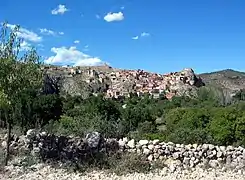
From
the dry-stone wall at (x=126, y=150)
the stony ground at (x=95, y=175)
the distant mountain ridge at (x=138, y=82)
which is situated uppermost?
the distant mountain ridge at (x=138, y=82)

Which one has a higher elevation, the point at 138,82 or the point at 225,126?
the point at 138,82

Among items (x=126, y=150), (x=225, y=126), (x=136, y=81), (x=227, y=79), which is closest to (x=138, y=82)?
(x=136, y=81)

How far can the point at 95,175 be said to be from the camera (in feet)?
41.0

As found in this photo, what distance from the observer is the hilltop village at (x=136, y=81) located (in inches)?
4255

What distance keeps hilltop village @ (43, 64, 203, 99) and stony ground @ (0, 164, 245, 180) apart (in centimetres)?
8666

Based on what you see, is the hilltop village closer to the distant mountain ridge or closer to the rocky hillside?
the distant mountain ridge

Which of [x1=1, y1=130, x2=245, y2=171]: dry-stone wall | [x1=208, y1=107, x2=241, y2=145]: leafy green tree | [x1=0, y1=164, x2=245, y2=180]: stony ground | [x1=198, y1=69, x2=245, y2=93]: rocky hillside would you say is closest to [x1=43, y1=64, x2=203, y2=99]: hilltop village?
[x1=198, y1=69, x2=245, y2=93]: rocky hillside

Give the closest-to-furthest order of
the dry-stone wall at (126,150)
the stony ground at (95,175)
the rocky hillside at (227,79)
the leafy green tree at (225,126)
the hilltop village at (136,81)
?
the stony ground at (95,175) → the dry-stone wall at (126,150) → the leafy green tree at (225,126) → the hilltop village at (136,81) → the rocky hillside at (227,79)

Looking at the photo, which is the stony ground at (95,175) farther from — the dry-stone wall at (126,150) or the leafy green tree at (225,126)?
the leafy green tree at (225,126)

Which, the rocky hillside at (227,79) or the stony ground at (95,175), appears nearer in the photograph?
the stony ground at (95,175)

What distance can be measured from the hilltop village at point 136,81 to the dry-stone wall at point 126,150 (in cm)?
8530

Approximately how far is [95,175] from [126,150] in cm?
195

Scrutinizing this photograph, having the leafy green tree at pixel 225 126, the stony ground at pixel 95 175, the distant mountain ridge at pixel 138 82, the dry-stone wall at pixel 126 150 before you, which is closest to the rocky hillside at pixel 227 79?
the distant mountain ridge at pixel 138 82

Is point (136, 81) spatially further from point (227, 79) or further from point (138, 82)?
point (227, 79)
